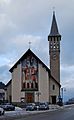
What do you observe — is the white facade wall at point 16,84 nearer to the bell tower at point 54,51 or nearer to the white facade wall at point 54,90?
the white facade wall at point 54,90

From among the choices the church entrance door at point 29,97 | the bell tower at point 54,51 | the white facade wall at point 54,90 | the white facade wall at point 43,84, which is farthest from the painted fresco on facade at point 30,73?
the bell tower at point 54,51

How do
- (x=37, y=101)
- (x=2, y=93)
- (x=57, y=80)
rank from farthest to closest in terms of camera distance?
(x=2, y=93), (x=57, y=80), (x=37, y=101)

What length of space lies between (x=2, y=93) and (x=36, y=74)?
19364mm

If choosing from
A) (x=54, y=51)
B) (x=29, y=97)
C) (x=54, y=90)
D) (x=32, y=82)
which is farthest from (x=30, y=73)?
(x=54, y=51)

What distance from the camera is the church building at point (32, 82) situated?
93500mm

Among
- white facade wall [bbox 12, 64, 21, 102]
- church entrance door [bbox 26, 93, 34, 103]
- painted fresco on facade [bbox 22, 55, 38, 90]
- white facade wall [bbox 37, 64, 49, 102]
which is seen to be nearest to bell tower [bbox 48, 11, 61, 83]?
white facade wall [bbox 37, 64, 49, 102]

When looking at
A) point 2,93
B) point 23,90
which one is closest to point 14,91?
point 23,90

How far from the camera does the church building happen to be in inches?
3681

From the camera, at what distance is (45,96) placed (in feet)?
307

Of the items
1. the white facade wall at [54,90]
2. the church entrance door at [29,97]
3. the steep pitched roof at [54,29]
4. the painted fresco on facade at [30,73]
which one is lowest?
the church entrance door at [29,97]

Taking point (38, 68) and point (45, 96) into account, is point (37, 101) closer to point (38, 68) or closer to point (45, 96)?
point (45, 96)

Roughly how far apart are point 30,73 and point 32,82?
2.45 meters

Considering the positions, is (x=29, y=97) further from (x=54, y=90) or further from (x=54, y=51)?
(x=54, y=51)

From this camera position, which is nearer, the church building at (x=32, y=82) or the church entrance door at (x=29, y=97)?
the church entrance door at (x=29, y=97)
